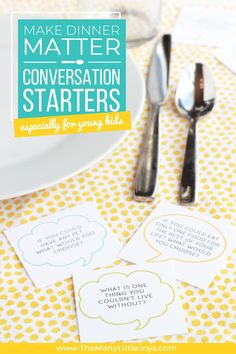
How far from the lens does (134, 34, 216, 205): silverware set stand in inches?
24.1

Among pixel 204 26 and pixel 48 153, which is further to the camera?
pixel 204 26

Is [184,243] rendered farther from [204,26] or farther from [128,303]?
[204,26]

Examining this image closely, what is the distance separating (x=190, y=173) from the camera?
0.63 meters

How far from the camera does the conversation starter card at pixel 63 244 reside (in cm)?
53

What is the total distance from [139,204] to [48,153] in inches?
4.6

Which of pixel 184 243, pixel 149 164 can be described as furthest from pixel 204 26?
pixel 184 243

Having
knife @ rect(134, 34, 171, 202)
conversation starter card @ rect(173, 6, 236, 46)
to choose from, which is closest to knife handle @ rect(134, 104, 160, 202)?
knife @ rect(134, 34, 171, 202)

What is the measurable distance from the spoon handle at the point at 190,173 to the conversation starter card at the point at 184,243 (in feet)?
0.05

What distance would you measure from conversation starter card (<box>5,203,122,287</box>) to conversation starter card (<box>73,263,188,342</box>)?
18 millimetres

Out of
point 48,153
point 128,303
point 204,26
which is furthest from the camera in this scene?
point 204,26

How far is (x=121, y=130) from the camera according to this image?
621mm

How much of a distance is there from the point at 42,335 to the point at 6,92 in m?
0.34

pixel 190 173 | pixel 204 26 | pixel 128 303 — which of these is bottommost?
pixel 128 303

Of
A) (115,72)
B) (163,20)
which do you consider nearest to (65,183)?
(115,72)
